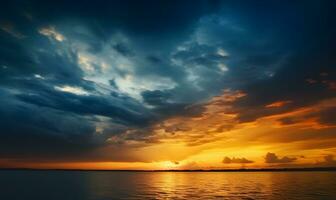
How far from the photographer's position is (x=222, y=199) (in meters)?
68.4

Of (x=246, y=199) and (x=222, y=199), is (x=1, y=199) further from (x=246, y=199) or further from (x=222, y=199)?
(x=246, y=199)

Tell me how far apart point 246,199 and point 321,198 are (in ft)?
56.4

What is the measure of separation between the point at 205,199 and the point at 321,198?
26.3 metres

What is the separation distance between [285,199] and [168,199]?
26.8 metres

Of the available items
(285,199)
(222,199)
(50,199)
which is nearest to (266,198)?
(285,199)

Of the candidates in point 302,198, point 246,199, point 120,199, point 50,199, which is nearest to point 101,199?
point 120,199

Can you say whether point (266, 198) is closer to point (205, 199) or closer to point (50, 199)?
point (205, 199)

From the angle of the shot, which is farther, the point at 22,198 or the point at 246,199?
the point at 22,198

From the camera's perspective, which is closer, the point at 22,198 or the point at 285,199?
the point at 285,199

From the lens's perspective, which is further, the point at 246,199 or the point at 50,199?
the point at 50,199

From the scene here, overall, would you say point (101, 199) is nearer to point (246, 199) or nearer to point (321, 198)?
point (246, 199)

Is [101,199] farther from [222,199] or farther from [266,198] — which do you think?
[266,198]

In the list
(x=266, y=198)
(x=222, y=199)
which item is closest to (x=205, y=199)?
(x=222, y=199)

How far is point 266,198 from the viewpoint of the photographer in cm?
6919
